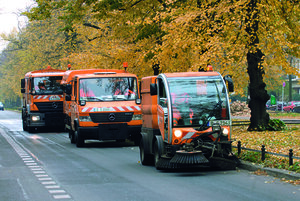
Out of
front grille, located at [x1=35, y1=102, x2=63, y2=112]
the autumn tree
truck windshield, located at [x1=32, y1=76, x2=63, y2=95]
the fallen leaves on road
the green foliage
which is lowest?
the fallen leaves on road

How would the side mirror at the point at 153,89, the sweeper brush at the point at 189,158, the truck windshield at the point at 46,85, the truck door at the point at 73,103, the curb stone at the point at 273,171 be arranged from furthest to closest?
the truck windshield at the point at 46,85
the truck door at the point at 73,103
the side mirror at the point at 153,89
the sweeper brush at the point at 189,158
the curb stone at the point at 273,171

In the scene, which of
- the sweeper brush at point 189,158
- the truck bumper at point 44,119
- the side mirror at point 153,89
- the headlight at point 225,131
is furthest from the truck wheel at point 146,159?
the truck bumper at point 44,119

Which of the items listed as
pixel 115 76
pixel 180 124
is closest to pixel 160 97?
pixel 180 124

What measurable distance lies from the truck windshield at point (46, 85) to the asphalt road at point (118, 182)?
42.4ft

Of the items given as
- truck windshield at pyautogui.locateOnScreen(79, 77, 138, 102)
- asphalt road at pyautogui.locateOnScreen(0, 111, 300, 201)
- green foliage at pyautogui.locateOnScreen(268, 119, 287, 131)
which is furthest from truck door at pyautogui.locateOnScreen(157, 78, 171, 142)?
green foliage at pyautogui.locateOnScreen(268, 119, 287, 131)

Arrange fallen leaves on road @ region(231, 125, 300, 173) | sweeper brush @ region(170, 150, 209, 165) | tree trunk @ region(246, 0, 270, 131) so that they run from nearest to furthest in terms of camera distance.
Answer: sweeper brush @ region(170, 150, 209, 165), fallen leaves on road @ region(231, 125, 300, 173), tree trunk @ region(246, 0, 270, 131)

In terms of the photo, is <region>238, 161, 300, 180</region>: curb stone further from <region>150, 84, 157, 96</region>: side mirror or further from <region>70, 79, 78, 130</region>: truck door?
<region>70, 79, 78, 130</region>: truck door

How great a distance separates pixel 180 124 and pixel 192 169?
1.27 metres

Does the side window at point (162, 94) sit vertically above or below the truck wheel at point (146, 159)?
above

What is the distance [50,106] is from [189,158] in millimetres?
18319

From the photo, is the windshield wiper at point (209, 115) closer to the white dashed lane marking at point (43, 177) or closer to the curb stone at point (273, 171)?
the curb stone at point (273, 171)

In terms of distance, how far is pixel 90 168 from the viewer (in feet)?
46.1

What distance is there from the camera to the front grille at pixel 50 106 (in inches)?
1160

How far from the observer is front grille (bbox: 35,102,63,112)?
2945 cm
